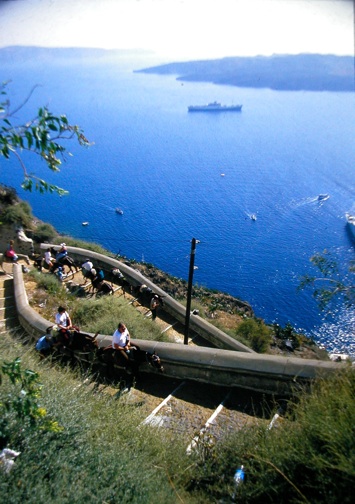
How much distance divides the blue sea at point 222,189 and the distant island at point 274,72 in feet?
9.56

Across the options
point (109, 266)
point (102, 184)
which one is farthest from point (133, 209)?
point (109, 266)

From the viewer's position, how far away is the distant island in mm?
38922

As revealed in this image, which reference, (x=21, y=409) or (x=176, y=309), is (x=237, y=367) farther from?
(x=176, y=309)

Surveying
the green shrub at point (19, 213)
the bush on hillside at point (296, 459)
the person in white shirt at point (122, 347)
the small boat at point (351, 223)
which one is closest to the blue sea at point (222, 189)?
the small boat at point (351, 223)

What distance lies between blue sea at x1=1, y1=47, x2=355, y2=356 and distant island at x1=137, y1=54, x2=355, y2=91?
9.56 feet

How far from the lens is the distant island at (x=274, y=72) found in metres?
38.9

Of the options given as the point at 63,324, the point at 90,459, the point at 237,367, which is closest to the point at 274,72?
the point at 63,324

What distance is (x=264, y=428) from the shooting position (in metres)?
4.74

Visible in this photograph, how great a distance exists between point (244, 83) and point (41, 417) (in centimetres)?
8441

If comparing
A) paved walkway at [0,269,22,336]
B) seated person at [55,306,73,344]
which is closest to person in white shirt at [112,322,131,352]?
seated person at [55,306,73,344]

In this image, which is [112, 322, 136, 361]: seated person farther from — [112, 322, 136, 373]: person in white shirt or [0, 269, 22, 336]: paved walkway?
[0, 269, 22, 336]: paved walkway

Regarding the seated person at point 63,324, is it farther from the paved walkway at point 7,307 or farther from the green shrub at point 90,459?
the green shrub at point 90,459

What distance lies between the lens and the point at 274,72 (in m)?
63.2

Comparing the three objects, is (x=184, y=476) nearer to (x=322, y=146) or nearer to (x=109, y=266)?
(x=109, y=266)
